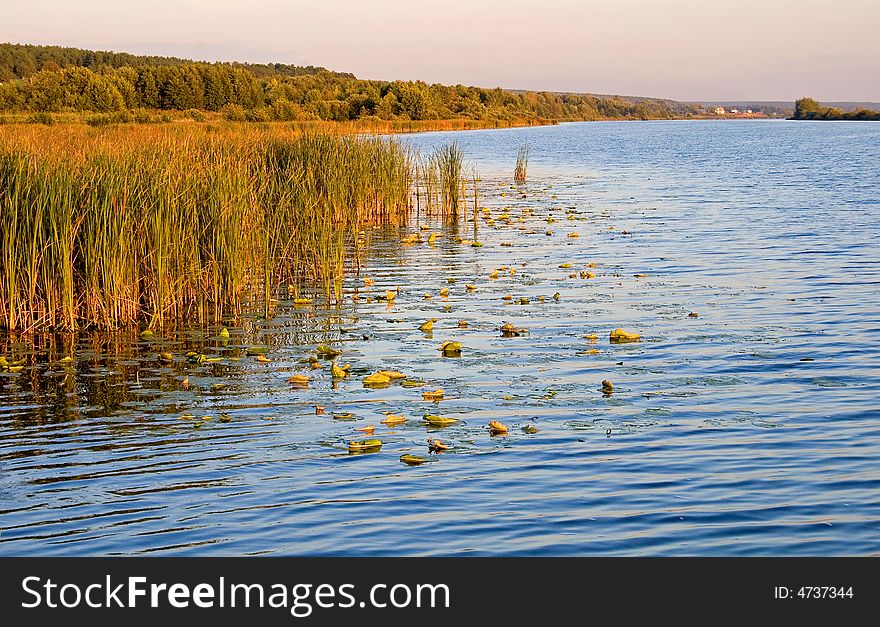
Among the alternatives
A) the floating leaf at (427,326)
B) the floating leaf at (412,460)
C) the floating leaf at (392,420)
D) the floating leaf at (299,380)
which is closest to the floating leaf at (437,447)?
the floating leaf at (412,460)

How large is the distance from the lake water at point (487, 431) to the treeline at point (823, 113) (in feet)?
455

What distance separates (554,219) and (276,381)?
16979mm

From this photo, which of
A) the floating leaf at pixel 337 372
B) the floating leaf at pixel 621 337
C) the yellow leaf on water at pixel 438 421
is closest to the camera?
the yellow leaf on water at pixel 438 421

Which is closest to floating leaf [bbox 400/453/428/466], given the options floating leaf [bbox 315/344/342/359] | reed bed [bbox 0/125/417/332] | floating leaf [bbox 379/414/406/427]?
floating leaf [bbox 379/414/406/427]

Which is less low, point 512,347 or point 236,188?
point 236,188

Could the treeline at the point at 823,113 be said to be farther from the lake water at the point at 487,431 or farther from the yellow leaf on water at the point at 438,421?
the yellow leaf on water at the point at 438,421

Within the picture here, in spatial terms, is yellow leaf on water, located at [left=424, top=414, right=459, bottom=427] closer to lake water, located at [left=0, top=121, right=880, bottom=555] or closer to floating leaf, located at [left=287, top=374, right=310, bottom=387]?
lake water, located at [left=0, top=121, right=880, bottom=555]

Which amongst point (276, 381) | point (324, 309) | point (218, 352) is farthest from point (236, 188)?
point (276, 381)

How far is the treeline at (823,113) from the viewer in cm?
14450

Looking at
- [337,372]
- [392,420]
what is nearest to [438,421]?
[392,420]

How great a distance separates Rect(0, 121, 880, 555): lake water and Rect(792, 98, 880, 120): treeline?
13868 cm

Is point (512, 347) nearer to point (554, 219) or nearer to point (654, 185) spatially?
point (554, 219)

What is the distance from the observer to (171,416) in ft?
32.6

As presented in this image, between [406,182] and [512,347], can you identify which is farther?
[406,182]
